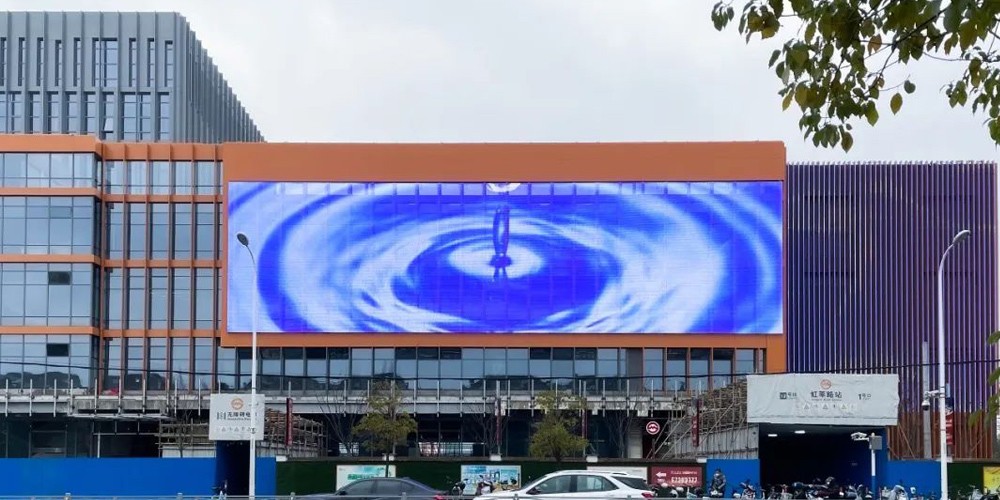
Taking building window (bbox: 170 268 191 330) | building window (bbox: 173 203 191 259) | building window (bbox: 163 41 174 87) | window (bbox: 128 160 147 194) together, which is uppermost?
building window (bbox: 163 41 174 87)

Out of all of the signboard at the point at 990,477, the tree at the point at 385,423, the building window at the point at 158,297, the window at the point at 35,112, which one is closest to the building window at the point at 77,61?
the window at the point at 35,112

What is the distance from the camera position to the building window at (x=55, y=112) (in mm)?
98750

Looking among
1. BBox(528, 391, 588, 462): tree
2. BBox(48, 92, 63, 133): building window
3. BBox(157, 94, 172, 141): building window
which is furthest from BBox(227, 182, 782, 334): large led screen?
BBox(48, 92, 63, 133): building window

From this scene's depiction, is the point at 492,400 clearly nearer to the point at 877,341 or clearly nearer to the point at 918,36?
the point at 877,341

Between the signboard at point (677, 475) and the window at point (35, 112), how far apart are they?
65.5m

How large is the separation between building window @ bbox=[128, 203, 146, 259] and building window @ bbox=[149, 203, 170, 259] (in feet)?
1.50

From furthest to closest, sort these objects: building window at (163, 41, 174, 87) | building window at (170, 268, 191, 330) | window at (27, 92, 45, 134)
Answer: window at (27, 92, 45, 134)
building window at (163, 41, 174, 87)
building window at (170, 268, 191, 330)

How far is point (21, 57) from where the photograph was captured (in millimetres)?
98500

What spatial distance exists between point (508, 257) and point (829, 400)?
30.9 metres

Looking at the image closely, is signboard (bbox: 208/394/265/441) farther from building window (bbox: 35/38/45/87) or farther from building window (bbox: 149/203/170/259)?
building window (bbox: 35/38/45/87)

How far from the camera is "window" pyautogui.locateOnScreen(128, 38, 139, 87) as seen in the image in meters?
97.2

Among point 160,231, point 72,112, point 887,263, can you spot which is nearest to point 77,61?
point 72,112

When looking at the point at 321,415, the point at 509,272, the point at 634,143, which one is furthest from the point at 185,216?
the point at 634,143

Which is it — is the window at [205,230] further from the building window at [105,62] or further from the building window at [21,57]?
the building window at [21,57]
